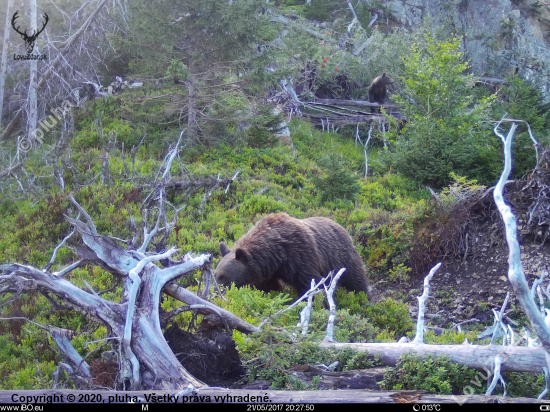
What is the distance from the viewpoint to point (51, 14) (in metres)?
19.2

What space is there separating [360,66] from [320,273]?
1680cm

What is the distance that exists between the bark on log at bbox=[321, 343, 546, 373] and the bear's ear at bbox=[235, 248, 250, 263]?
2.85m

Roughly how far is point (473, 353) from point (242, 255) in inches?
151

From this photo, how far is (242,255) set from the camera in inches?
289

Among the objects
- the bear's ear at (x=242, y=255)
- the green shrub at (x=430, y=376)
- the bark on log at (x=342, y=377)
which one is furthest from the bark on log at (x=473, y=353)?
the bear's ear at (x=242, y=255)

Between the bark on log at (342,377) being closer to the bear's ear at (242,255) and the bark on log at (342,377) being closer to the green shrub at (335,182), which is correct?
the bear's ear at (242,255)

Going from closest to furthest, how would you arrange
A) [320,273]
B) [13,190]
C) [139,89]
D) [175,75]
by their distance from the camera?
[320,273], [13,190], [175,75], [139,89]

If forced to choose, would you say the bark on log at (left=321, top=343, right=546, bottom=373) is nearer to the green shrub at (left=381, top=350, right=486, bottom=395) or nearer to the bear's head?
the green shrub at (left=381, top=350, right=486, bottom=395)

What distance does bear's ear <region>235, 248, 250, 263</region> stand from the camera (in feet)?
23.9

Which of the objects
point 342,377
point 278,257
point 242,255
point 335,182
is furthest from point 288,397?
point 335,182

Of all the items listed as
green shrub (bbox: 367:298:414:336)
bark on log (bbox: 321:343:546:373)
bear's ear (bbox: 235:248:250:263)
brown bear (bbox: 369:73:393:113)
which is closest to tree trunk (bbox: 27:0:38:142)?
bear's ear (bbox: 235:248:250:263)

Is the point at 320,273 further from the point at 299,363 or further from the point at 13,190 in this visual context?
the point at 13,190

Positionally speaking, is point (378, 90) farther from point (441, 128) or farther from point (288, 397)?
point (288, 397)

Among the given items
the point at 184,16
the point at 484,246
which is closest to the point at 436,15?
the point at 184,16
